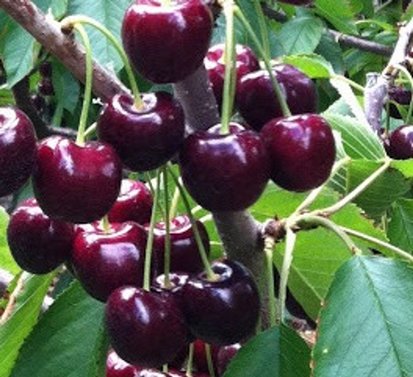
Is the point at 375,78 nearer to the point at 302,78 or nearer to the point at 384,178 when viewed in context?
the point at 384,178

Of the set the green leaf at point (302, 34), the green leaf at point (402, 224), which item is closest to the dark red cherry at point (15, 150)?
the green leaf at point (402, 224)

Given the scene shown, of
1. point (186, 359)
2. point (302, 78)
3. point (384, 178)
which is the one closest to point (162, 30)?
point (302, 78)

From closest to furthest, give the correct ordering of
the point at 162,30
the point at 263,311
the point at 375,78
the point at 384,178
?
the point at 162,30 → the point at 263,311 → the point at 384,178 → the point at 375,78

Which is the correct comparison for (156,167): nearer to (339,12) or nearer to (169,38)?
(169,38)

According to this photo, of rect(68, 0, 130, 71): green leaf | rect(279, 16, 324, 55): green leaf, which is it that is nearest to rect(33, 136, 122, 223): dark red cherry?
rect(68, 0, 130, 71): green leaf

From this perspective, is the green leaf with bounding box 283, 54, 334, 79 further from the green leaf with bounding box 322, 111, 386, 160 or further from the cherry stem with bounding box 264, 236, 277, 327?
Result: the cherry stem with bounding box 264, 236, 277, 327

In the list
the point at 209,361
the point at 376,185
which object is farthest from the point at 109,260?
the point at 376,185

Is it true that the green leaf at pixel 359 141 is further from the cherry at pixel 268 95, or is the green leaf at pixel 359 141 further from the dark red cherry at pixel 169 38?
the dark red cherry at pixel 169 38
